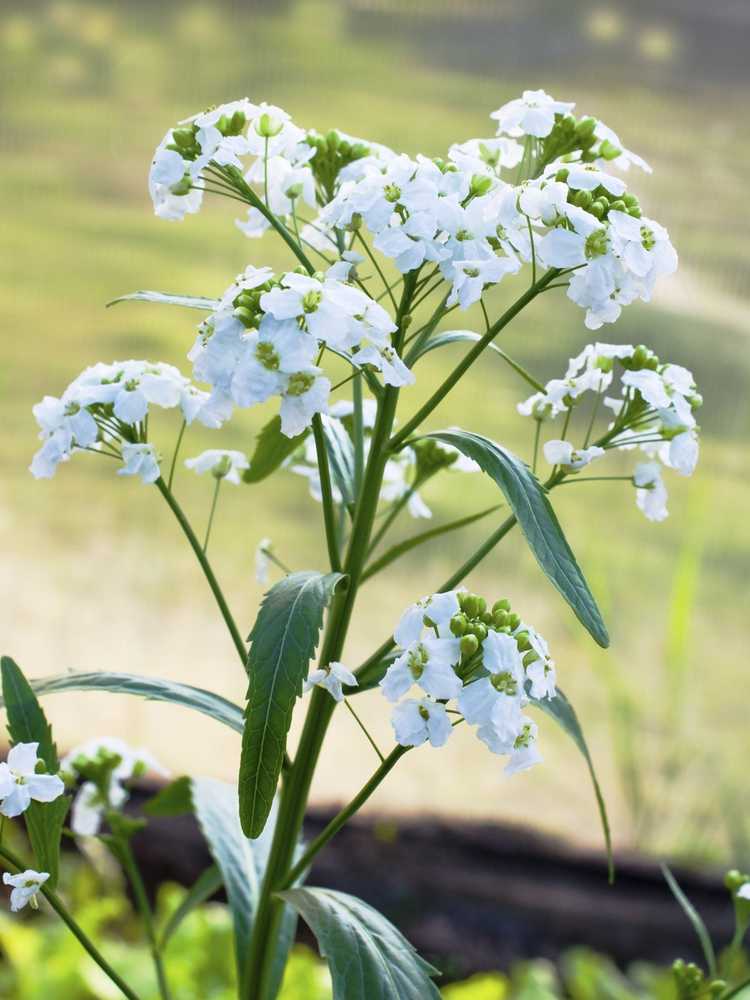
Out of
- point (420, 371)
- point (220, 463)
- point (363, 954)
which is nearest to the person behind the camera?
point (363, 954)

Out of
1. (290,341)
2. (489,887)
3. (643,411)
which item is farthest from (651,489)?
(489,887)

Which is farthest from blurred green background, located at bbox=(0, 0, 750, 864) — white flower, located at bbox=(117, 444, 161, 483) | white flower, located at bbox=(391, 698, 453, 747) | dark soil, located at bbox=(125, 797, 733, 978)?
white flower, located at bbox=(391, 698, 453, 747)

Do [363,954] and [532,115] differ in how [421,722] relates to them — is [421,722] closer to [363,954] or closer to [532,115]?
[363,954]

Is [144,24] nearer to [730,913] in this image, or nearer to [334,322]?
[334,322]

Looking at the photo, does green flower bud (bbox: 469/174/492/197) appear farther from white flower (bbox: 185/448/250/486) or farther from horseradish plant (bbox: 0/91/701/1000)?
white flower (bbox: 185/448/250/486)

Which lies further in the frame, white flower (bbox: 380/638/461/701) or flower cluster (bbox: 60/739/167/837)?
flower cluster (bbox: 60/739/167/837)
